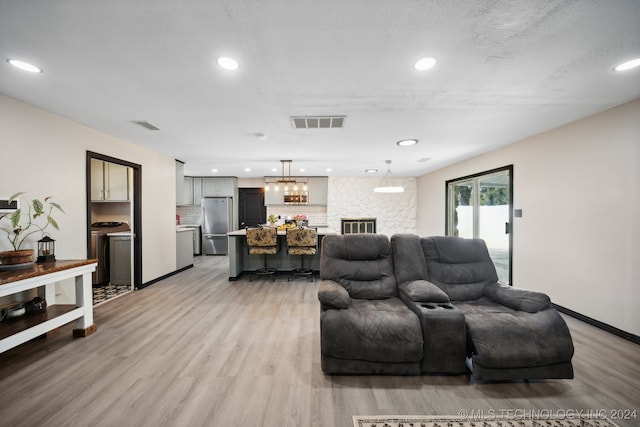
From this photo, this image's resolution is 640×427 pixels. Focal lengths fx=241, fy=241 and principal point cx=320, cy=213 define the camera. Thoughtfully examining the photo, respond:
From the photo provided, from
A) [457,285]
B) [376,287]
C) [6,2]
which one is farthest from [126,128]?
[457,285]

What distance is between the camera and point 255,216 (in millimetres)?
7973

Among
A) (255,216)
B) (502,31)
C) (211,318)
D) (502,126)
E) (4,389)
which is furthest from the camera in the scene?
(255,216)

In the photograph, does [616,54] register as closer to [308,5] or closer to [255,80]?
[308,5]

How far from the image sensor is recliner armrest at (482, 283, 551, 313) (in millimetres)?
Result: 1938

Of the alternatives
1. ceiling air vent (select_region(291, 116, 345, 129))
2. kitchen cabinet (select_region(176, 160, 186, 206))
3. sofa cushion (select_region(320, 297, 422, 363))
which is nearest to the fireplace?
kitchen cabinet (select_region(176, 160, 186, 206))

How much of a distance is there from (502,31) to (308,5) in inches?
49.3

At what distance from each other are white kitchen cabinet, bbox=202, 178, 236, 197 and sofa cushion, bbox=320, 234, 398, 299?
5723 mm

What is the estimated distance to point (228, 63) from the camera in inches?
73.9

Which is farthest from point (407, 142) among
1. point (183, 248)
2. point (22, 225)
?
point (183, 248)

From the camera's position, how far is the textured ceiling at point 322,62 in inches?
55.4

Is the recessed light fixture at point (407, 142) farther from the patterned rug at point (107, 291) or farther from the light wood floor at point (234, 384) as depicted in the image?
the patterned rug at point (107, 291)

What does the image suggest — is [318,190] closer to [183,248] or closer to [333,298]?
[183,248]

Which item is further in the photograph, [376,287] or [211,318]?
[211,318]

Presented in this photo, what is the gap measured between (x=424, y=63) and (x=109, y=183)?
5366 mm
